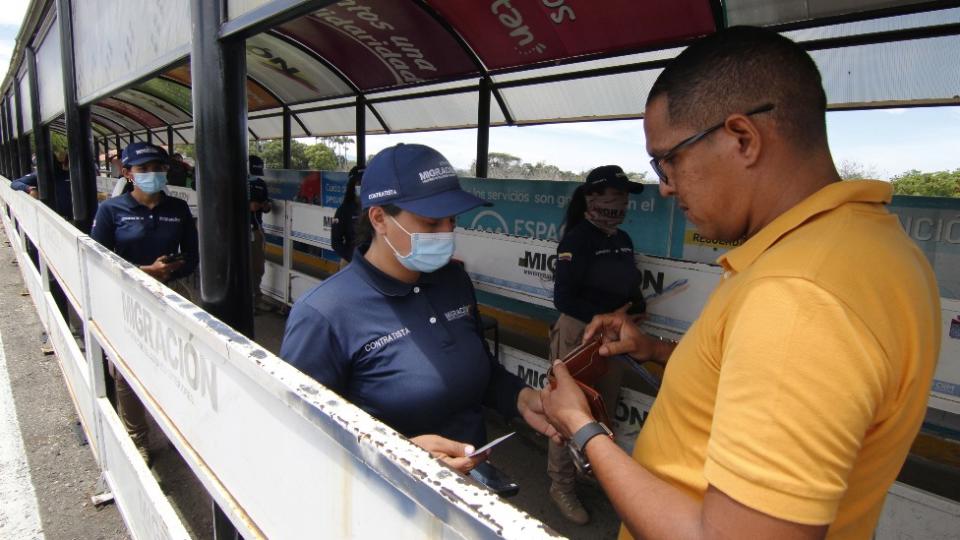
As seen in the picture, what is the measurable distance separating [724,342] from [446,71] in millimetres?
5783

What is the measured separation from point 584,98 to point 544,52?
117cm

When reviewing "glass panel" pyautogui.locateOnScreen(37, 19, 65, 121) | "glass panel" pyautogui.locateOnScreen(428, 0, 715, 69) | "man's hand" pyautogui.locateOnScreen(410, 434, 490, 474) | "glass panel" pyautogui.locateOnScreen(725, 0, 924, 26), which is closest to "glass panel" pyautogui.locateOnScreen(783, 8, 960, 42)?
"glass panel" pyautogui.locateOnScreen(725, 0, 924, 26)

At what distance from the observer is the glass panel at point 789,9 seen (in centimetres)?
332

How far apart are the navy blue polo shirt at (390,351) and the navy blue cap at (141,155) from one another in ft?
10.3

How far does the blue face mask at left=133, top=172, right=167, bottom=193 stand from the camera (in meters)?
3.86

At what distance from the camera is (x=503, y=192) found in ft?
17.5

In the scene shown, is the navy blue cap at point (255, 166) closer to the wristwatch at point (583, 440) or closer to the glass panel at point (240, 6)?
the glass panel at point (240, 6)

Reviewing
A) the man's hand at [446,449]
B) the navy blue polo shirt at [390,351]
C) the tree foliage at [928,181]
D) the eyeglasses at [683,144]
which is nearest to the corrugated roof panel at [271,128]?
the navy blue polo shirt at [390,351]

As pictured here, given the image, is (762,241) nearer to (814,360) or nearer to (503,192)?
(814,360)

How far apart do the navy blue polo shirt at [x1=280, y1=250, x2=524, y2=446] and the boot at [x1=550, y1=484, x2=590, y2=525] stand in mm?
1705

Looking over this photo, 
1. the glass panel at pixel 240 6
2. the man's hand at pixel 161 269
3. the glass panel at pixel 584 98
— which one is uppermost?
the glass panel at pixel 584 98

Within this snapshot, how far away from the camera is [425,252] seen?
5.65 feet

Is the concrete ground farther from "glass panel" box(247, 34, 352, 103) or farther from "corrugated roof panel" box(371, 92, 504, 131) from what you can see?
"corrugated roof panel" box(371, 92, 504, 131)

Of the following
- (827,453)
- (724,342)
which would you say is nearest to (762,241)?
(724,342)
